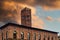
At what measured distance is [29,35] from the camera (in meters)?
61.5

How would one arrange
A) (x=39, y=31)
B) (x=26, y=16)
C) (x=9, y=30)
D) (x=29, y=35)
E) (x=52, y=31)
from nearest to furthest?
(x=9, y=30), (x=29, y=35), (x=39, y=31), (x=52, y=31), (x=26, y=16)

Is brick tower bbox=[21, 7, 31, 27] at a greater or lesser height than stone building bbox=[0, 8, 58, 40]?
greater

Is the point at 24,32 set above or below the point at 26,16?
below

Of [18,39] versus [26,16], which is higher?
[26,16]

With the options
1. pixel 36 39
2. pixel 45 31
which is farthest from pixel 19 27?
pixel 45 31

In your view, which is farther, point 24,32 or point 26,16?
point 26,16

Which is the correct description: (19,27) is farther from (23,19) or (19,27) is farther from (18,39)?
(23,19)

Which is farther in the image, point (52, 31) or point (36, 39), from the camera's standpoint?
point (52, 31)

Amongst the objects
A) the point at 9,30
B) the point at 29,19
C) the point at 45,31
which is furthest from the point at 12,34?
the point at 29,19

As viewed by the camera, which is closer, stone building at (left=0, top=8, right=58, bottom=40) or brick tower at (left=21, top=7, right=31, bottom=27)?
stone building at (left=0, top=8, right=58, bottom=40)

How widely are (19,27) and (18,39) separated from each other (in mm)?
3381

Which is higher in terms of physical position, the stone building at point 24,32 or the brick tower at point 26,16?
the brick tower at point 26,16

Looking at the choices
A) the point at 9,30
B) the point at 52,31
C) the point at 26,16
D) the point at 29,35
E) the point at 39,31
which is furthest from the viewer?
the point at 26,16

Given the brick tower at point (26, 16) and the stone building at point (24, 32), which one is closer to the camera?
the stone building at point (24, 32)
